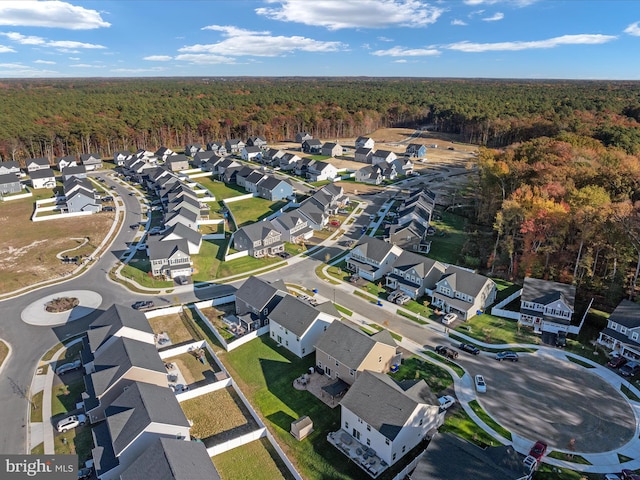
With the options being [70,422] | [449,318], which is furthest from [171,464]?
[449,318]

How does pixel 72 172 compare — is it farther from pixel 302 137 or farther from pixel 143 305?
pixel 302 137

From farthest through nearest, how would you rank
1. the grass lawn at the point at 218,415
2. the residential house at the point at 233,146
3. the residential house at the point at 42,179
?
the residential house at the point at 233,146 → the residential house at the point at 42,179 → the grass lawn at the point at 218,415

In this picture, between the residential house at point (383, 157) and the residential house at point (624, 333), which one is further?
the residential house at point (383, 157)

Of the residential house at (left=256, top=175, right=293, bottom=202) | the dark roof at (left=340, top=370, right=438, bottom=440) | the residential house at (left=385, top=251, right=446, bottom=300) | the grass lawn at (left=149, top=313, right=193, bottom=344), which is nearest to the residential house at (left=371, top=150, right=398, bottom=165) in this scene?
the residential house at (left=256, top=175, right=293, bottom=202)

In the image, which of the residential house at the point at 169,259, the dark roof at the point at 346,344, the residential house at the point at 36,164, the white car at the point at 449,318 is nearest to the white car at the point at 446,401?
the dark roof at the point at 346,344

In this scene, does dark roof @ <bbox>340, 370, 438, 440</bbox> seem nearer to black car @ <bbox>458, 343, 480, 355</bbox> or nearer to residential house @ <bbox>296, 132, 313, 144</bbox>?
black car @ <bbox>458, 343, 480, 355</bbox>

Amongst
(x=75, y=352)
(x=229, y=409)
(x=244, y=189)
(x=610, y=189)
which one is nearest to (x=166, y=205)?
(x=244, y=189)

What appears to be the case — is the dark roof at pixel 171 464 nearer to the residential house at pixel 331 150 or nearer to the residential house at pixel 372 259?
the residential house at pixel 372 259
